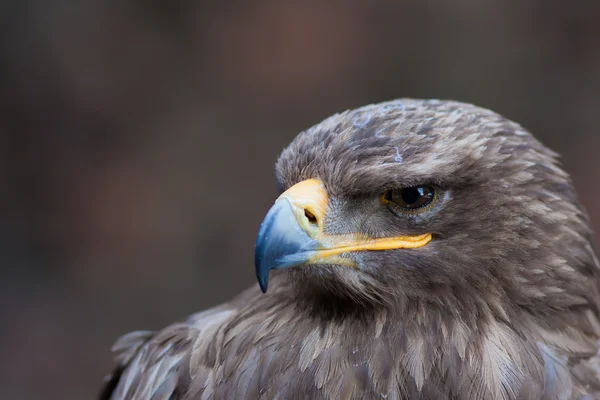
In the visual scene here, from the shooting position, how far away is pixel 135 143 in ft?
21.6

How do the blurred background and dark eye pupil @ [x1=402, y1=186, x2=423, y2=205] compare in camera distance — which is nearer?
dark eye pupil @ [x1=402, y1=186, x2=423, y2=205]

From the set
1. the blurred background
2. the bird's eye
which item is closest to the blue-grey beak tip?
the bird's eye

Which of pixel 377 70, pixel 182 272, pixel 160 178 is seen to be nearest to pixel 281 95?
pixel 377 70

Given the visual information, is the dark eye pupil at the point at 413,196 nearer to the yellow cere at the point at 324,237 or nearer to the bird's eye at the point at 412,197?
the bird's eye at the point at 412,197

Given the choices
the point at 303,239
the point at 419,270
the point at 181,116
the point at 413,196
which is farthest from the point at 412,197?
the point at 181,116

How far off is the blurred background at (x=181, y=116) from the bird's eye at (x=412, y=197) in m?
4.40

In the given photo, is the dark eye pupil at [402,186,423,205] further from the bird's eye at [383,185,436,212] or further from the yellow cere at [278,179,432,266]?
the yellow cere at [278,179,432,266]

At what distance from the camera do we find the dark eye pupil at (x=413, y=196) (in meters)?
2.27

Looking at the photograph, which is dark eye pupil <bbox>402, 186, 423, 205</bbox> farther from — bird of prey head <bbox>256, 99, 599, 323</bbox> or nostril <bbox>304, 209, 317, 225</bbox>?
nostril <bbox>304, 209, 317, 225</bbox>

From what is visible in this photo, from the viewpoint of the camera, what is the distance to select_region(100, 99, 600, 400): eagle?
7.40ft

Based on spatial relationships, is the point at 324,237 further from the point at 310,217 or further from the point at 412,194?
the point at 412,194

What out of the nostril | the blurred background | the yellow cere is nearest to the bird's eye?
the yellow cere

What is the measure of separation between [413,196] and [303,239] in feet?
1.21

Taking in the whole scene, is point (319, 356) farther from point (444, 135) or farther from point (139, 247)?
point (139, 247)
